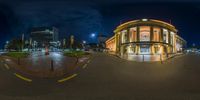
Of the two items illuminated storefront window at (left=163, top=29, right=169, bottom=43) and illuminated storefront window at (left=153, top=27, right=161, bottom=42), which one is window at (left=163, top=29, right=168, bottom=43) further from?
illuminated storefront window at (left=153, top=27, right=161, bottom=42)

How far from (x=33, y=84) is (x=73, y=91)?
101 inches

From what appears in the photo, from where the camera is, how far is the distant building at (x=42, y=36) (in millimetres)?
117438

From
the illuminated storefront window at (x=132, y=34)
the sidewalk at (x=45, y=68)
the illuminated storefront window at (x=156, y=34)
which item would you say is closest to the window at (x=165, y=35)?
the illuminated storefront window at (x=156, y=34)

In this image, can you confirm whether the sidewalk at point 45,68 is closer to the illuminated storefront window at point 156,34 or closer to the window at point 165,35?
the illuminated storefront window at point 156,34

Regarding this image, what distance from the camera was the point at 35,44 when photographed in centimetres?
12038

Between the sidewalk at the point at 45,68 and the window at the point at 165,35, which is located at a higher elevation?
the window at the point at 165,35

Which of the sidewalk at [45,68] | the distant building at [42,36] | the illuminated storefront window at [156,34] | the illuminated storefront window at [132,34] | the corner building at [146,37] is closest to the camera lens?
the sidewalk at [45,68]

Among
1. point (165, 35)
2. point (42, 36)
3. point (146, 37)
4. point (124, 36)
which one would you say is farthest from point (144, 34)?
point (42, 36)

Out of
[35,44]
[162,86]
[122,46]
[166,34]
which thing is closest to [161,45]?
[166,34]

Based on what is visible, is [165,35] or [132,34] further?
[165,35]

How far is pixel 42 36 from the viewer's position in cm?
12069

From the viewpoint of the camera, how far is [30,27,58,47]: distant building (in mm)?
117438

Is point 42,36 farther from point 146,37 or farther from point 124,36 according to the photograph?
point 146,37

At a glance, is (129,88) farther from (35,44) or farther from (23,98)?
(35,44)
